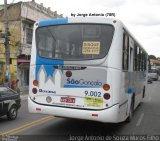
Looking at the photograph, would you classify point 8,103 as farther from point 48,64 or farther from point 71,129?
point 48,64

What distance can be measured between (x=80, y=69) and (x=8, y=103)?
4.23 meters

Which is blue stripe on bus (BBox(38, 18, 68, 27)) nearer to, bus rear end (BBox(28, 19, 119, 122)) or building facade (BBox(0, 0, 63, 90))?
bus rear end (BBox(28, 19, 119, 122))

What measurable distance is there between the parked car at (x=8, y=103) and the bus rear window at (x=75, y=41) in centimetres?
306

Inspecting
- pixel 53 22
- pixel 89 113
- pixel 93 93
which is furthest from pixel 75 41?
pixel 89 113

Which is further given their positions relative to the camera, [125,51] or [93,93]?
[125,51]

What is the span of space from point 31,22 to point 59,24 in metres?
25.6

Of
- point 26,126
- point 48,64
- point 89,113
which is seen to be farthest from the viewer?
point 26,126

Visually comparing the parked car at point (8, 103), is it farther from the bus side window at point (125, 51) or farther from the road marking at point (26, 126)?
the bus side window at point (125, 51)

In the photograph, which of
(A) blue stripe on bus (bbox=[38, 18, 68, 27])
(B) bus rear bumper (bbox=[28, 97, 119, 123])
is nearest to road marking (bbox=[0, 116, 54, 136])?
(B) bus rear bumper (bbox=[28, 97, 119, 123])

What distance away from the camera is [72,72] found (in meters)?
8.97

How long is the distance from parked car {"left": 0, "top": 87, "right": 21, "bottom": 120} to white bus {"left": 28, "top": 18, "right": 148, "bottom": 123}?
8.19 feet

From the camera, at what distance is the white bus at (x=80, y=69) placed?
8625 millimetres

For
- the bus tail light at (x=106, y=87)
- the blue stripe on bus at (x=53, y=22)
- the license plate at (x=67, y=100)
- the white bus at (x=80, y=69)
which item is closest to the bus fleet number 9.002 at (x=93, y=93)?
the white bus at (x=80, y=69)

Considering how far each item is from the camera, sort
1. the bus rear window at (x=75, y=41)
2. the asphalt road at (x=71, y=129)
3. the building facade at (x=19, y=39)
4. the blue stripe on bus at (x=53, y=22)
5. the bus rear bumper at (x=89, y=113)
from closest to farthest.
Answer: the bus rear bumper at (x=89, y=113)
the bus rear window at (x=75, y=41)
the asphalt road at (x=71, y=129)
the blue stripe on bus at (x=53, y=22)
the building facade at (x=19, y=39)
